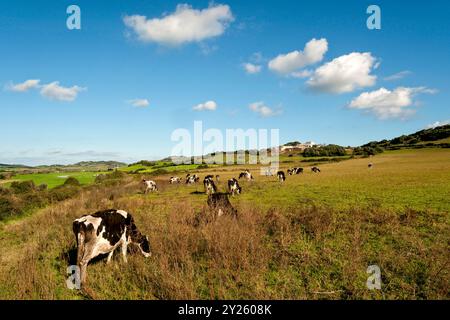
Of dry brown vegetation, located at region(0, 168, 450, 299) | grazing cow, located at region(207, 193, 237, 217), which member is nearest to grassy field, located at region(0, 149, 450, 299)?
dry brown vegetation, located at region(0, 168, 450, 299)

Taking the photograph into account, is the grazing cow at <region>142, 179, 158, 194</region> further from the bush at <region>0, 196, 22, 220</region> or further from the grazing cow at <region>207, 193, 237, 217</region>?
the grazing cow at <region>207, 193, 237, 217</region>

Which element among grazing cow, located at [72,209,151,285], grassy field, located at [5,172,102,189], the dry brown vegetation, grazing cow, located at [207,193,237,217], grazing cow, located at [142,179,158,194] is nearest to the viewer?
the dry brown vegetation

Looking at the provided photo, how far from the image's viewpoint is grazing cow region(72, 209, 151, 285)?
7277 mm

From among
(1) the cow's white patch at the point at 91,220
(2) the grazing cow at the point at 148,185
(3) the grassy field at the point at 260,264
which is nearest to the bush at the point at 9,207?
(2) the grazing cow at the point at 148,185

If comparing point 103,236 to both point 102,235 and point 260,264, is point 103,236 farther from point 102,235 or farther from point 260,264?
point 260,264

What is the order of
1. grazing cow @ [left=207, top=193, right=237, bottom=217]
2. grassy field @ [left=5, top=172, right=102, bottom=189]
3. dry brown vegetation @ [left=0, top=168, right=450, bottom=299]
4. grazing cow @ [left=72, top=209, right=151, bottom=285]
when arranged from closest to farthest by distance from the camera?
1. dry brown vegetation @ [left=0, top=168, right=450, bottom=299]
2. grazing cow @ [left=72, top=209, right=151, bottom=285]
3. grazing cow @ [left=207, top=193, right=237, bottom=217]
4. grassy field @ [left=5, top=172, right=102, bottom=189]

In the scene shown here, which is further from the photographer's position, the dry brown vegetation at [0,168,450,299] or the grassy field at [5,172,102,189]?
the grassy field at [5,172,102,189]

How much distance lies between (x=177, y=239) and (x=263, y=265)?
9.08ft

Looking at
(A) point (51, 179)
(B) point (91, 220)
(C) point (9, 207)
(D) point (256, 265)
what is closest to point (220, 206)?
(D) point (256, 265)

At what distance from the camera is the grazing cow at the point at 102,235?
23.9 ft

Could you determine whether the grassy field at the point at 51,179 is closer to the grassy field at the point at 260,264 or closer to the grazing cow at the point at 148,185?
the grazing cow at the point at 148,185

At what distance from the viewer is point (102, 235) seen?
7621 mm
